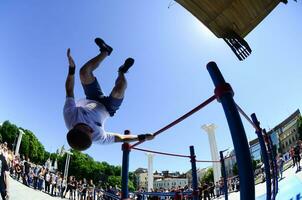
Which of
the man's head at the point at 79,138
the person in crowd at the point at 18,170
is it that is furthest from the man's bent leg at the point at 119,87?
the person in crowd at the point at 18,170

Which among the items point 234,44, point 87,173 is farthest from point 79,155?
point 234,44

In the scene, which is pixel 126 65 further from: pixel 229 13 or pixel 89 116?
pixel 229 13

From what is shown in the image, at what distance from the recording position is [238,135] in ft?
5.71

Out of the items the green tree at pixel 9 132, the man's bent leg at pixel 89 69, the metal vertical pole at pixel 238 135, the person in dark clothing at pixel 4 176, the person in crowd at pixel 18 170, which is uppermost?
the green tree at pixel 9 132

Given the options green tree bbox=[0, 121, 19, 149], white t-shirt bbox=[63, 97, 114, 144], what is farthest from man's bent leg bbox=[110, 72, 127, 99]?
green tree bbox=[0, 121, 19, 149]

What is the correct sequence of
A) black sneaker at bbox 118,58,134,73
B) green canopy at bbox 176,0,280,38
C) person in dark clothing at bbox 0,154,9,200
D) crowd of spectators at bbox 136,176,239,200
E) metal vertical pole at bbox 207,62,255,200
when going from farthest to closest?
green canopy at bbox 176,0,280,38
person in dark clothing at bbox 0,154,9,200
crowd of spectators at bbox 136,176,239,200
black sneaker at bbox 118,58,134,73
metal vertical pole at bbox 207,62,255,200

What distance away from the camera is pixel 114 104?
149 inches

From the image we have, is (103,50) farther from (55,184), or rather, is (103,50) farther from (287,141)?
(287,141)

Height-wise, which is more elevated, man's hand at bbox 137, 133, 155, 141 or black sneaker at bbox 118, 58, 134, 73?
black sneaker at bbox 118, 58, 134, 73

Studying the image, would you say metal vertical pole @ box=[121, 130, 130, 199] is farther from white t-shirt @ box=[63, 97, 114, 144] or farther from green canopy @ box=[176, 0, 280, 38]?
green canopy @ box=[176, 0, 280, 38]

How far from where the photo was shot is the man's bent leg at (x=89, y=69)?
3576 mm

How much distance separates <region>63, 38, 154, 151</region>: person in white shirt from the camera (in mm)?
2896

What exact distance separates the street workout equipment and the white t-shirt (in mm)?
4677

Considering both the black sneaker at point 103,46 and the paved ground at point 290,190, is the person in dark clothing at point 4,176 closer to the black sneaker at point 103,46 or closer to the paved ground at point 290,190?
the black sneaker at point 103,46
